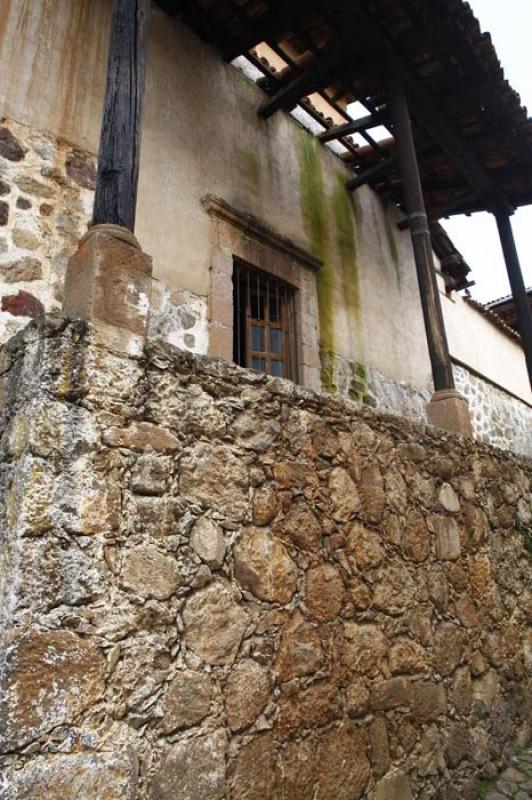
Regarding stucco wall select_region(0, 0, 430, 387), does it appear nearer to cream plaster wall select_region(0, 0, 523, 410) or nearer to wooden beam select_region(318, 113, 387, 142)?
cream plaster wall select_region(0, 0, 523, 410)

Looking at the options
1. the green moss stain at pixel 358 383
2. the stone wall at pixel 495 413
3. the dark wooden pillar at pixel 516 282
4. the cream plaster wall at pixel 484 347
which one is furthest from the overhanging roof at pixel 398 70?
the stone wall at pixel 495 413

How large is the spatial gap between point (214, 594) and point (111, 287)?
41.8 inches

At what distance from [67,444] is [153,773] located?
0.93 m

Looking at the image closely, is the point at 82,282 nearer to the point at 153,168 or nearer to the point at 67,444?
the point at 67,444

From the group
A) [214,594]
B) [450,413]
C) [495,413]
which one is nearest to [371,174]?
[450,413]

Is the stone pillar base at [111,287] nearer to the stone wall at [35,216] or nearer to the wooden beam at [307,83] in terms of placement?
the stone wall at [35,216]

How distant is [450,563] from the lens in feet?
9.66

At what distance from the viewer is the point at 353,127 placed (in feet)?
19.1

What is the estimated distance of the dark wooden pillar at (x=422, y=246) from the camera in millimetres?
4098

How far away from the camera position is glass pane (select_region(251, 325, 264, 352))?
4.89 meters

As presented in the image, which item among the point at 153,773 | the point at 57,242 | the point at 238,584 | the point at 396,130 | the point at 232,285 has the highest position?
the point at 396,130

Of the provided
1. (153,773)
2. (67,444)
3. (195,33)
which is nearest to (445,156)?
(195,33)

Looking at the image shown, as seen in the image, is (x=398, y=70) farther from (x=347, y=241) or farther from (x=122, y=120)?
(x=122, y=120)

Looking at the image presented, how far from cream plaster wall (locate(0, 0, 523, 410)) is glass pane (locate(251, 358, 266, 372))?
0.78m
